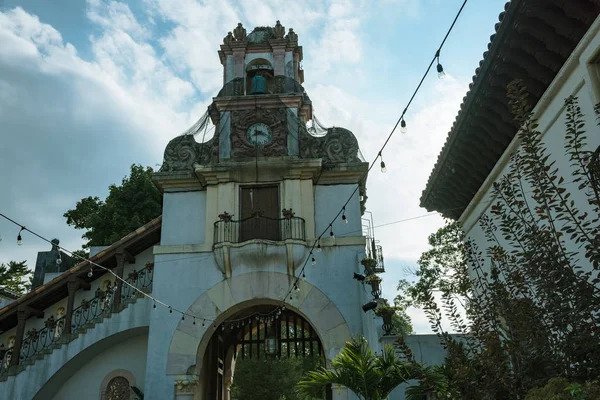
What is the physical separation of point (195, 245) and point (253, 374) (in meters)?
17.4

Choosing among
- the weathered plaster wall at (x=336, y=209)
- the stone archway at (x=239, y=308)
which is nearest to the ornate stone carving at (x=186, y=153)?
the weathered plaster wall at (x=336, y=209)

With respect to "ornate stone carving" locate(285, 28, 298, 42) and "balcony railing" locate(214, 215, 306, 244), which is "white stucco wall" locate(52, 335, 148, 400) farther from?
"ornate stone carving" locate(285, 28, 298, 42)

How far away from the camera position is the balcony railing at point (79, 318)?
15828 millimetres

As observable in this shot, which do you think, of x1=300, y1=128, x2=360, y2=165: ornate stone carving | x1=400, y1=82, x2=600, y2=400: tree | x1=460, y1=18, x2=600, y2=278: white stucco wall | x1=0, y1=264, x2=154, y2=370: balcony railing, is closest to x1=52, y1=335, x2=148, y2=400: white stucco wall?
x1=0, y1=264, x2=154, y2=370: balcony railing

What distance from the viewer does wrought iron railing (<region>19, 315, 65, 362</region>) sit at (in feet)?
51.9

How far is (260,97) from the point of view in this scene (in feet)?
→ 55.4

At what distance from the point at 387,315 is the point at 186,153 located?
832 centimetres

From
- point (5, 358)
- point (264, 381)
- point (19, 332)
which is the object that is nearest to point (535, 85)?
point (19, 332)

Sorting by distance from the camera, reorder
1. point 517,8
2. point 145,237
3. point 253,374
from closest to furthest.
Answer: point 517,8, point 145,237, point 253,374

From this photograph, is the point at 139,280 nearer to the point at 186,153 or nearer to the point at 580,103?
the point at 186,153

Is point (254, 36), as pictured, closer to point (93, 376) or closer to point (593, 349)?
point (93, 376)

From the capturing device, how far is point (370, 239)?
15.9 m

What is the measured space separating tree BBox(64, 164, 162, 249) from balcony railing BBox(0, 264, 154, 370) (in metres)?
7.27

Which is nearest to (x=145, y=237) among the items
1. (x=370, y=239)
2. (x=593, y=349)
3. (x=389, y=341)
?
(x=370, y=239)
